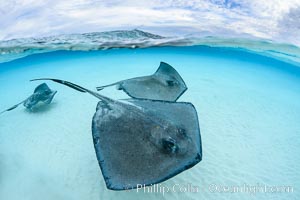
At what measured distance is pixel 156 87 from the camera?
585 cm

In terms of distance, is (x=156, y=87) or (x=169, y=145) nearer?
(x=169, y=145)

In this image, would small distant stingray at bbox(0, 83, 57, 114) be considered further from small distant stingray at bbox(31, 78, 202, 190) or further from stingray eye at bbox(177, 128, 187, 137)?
stingray eye at bbox(177, 128, 187, 137)

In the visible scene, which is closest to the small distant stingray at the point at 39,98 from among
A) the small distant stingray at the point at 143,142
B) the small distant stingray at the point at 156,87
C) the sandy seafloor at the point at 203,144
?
the sandy seafloor at the point at 203,144

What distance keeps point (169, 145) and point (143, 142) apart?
0.40m

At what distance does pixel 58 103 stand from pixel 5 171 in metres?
3.60

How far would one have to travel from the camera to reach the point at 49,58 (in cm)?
1764

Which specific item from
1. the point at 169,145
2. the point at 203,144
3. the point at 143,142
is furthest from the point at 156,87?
the point at 169,145

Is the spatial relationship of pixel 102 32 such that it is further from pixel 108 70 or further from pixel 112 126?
pixel 112 126

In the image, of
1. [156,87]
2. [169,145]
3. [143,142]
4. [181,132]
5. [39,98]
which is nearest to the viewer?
[169,145]

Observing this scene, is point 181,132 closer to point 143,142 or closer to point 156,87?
point 143,142

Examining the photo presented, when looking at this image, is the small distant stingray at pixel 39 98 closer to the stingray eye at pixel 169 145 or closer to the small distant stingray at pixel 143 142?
the small distant stingray at pixel 143 142

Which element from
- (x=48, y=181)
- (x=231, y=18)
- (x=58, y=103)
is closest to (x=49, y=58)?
(x=58, y=103)

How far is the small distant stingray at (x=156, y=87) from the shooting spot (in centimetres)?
556

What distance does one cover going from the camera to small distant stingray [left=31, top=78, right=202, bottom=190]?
109 inches
